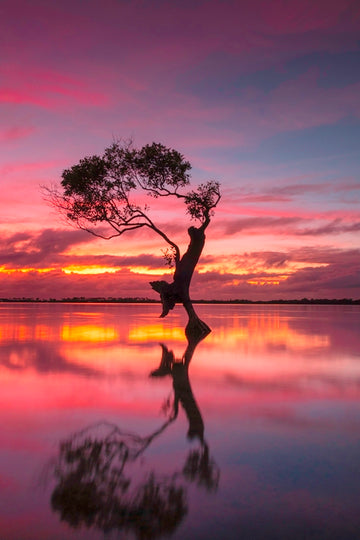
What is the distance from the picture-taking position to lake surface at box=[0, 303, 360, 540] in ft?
16.1

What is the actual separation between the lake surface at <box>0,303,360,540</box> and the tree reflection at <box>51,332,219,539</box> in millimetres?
18

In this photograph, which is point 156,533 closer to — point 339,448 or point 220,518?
point 220,518

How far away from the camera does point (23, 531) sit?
15.4ft

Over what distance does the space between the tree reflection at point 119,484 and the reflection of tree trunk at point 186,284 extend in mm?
24696

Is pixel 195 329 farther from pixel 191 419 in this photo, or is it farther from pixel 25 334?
pixel 191 419

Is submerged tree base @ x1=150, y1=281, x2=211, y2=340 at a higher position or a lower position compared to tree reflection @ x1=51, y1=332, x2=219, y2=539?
higher

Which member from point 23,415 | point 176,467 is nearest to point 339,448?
point 176,467

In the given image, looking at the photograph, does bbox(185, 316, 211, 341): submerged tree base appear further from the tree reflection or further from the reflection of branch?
the reflection of branch

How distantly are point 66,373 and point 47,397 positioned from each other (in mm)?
3839

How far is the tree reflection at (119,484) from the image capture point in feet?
16.1

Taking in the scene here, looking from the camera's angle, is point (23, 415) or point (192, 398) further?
point (192, 398)

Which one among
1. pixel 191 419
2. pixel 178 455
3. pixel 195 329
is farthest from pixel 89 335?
pixel 178 455

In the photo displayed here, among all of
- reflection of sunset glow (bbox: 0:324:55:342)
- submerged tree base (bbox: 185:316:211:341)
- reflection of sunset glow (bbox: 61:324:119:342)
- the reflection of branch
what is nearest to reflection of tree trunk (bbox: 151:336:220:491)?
the reflection of branch

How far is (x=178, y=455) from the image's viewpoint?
6.98 meters
